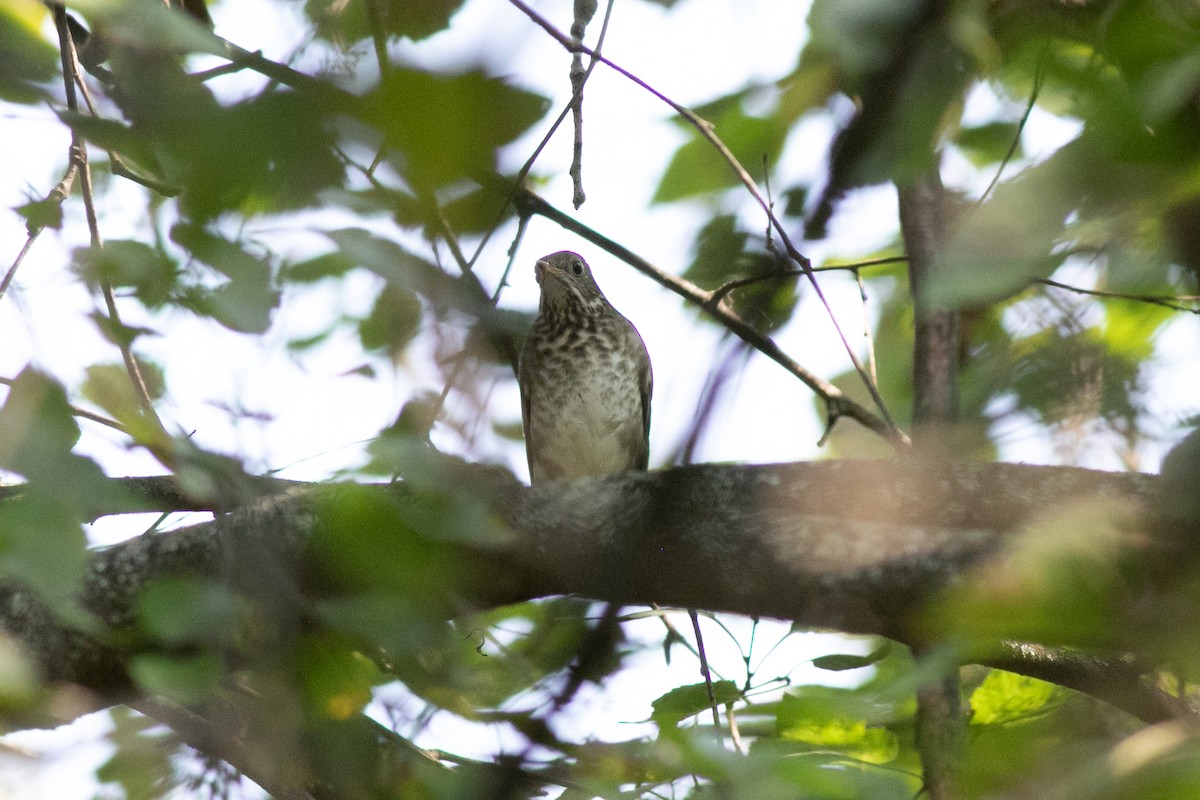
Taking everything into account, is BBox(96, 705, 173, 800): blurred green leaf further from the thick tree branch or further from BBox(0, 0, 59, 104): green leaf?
BBox(0, 0, 59, 104): green leaf

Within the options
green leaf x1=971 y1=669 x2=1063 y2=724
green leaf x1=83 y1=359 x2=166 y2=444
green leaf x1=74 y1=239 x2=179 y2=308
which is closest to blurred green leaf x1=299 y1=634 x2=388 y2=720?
green leaf x1=83 y1=359 x2=166 y2=444

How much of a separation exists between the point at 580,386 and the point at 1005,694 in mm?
2942

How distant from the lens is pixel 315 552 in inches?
53.0

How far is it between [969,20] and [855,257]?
2.66 m

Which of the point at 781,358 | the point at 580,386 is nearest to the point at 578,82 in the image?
the point at 781,358

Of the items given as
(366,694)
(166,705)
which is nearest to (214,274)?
(366,694)

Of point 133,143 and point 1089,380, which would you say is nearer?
point 133,143

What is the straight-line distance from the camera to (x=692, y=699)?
5.74 feet

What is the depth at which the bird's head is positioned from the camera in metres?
5.28

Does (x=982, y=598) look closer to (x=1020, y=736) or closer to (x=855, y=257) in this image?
(x=1020, y=736)

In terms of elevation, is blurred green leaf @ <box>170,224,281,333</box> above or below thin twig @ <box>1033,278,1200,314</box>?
below

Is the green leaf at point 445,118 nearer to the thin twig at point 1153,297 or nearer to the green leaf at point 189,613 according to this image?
the green leaf at point 189,613

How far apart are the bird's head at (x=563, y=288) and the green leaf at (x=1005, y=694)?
10.2ft

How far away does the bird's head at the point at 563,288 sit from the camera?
17.3 ft
